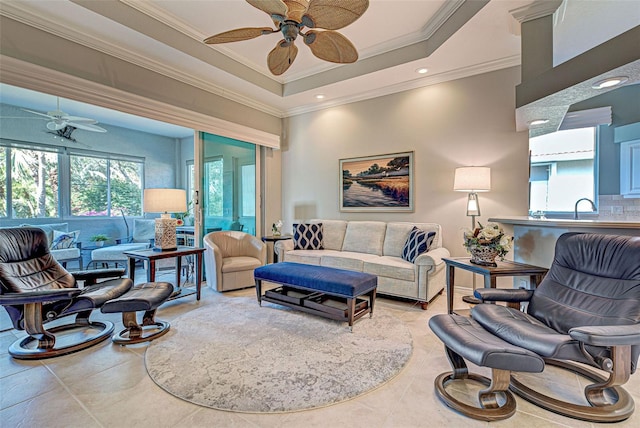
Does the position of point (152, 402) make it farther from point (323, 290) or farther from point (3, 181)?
point (3, 181)

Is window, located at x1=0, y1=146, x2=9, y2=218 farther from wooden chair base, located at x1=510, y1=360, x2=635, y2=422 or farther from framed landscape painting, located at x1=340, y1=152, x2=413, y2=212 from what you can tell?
wooden chair base, located at x1=510, y1=360, x2=635, y2=422

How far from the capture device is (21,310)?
225 cm

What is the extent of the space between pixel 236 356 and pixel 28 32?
3.45m

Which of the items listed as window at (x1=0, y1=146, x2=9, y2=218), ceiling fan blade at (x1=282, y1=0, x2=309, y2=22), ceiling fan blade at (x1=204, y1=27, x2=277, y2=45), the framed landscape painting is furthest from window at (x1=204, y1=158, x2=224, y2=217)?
window at (x1=0, y1=146, x2=9, y2=218)

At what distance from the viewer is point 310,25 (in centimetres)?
226

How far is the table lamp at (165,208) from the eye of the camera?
340cm

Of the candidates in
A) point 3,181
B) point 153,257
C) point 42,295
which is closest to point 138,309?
point 42,295

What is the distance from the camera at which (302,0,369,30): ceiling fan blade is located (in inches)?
78.7

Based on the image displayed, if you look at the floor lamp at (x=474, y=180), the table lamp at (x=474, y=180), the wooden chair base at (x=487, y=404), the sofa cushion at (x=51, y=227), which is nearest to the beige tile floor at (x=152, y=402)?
the wooden chair base at (x=487, y=404)

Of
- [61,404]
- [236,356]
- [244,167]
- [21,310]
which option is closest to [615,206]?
[236,356]

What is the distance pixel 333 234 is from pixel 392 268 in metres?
1.40

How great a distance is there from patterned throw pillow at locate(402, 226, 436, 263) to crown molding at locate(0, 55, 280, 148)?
3.08 meters

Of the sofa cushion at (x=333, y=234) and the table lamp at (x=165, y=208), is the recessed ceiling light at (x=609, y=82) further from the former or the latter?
the table lamp at (x=165, y=208)

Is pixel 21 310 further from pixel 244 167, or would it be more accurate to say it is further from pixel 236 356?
pixel 244 167
